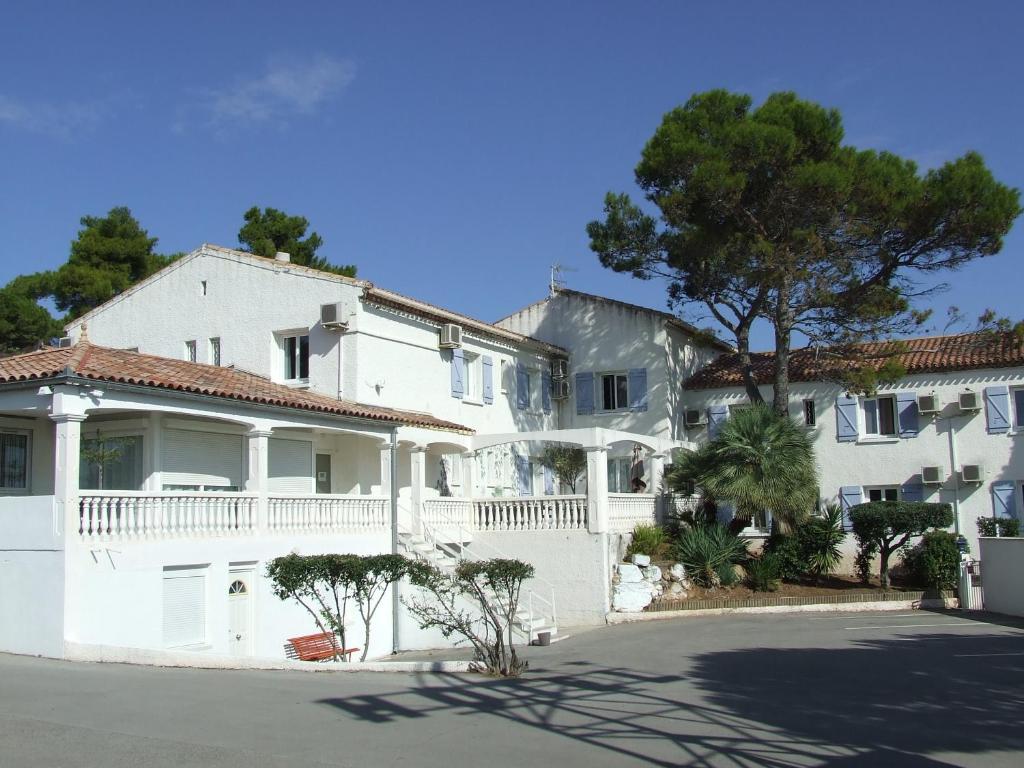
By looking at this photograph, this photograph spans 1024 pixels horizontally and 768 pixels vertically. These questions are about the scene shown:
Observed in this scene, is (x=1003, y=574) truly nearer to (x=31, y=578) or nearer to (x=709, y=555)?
(x=709, y=555)

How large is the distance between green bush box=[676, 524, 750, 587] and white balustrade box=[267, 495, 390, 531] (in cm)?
742

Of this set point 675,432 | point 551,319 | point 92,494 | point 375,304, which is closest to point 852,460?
point 675,432

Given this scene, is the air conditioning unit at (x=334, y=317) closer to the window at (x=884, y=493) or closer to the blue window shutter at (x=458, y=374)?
the blue window shutter at (x=458, y=374)

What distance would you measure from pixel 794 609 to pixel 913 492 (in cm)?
741

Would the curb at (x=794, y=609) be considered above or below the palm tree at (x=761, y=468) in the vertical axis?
below

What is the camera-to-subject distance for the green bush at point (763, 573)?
2338cm

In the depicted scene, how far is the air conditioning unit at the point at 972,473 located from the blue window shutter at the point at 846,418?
3022mm

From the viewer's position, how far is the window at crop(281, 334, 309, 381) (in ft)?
78.2

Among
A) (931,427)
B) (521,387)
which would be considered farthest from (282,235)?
(931,427)

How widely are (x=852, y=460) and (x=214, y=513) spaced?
18.6 metres

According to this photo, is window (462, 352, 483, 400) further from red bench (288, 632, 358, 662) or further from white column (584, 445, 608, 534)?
red bench (288, 632, 358, 662)

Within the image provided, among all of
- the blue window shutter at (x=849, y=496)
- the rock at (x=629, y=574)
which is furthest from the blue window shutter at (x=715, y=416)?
the rock at (x=629, y=574)

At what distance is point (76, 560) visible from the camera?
14055 millimetres

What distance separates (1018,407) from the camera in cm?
2669
